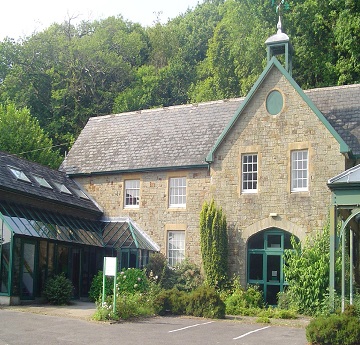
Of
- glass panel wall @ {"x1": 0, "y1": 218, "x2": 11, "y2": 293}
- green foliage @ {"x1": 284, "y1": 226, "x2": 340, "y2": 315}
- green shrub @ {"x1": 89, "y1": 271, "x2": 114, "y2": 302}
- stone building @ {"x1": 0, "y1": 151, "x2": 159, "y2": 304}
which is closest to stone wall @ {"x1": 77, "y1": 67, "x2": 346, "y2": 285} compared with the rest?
green foliage @ {"x1": 284, "y1": 226, "x2": 340, "y2": 315}

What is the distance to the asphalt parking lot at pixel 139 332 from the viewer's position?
1490 centimetres

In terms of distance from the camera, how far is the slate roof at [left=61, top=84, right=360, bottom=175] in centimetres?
2619

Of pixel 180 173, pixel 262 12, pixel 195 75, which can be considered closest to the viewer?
pixel 180 173

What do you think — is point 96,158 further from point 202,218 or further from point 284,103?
point 284,103

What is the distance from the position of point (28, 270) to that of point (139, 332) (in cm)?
775

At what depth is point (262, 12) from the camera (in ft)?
134

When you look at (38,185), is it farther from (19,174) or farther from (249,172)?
(249,172)

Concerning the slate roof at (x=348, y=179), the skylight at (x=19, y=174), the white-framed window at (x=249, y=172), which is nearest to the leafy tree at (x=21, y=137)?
the skylight at (x=19, y=174)

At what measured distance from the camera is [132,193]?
28891 millimetres

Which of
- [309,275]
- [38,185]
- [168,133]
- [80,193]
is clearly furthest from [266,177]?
[38,185]

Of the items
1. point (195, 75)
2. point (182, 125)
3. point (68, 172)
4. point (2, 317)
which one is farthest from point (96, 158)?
point (195, 75)

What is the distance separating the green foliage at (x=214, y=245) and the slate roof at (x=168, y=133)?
2.65 meters

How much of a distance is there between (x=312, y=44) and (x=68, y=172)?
1809 cm

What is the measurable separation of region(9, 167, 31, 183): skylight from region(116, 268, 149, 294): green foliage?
5.68 metres
